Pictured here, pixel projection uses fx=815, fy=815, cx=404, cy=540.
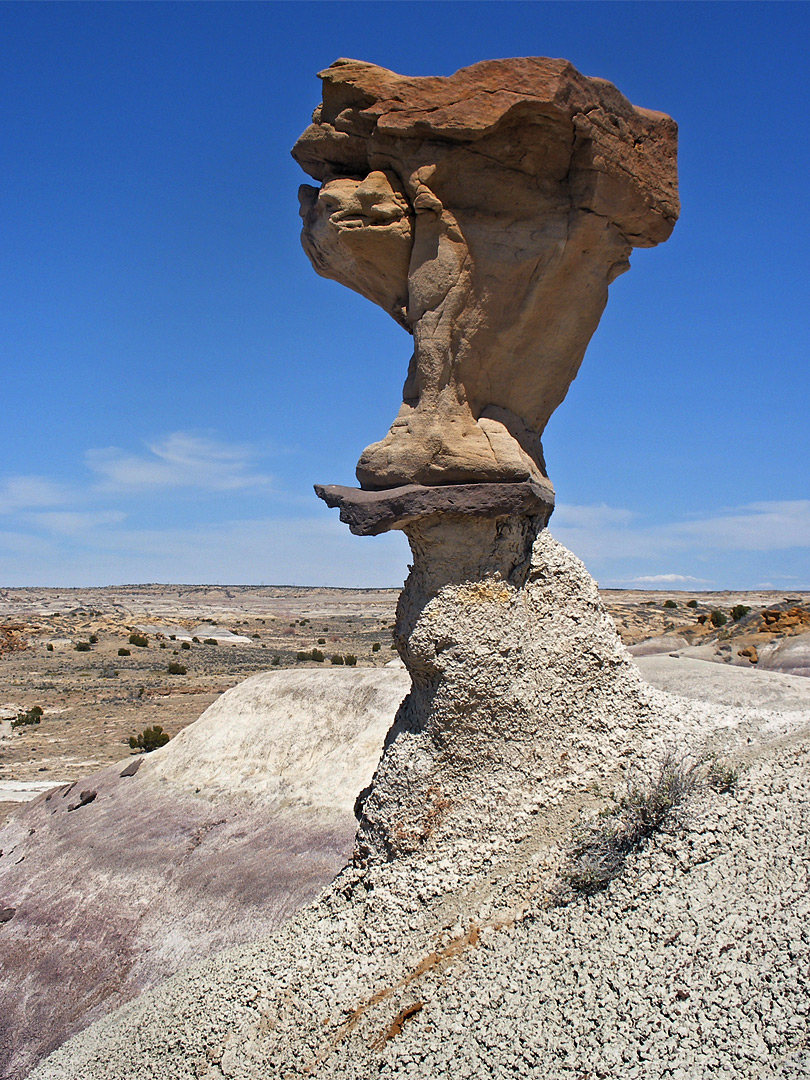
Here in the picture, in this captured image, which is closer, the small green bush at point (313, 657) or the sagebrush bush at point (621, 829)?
the sagebrush bush at point (621, 829)

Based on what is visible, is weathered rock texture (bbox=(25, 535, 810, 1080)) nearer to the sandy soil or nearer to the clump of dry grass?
the clump of dry grass

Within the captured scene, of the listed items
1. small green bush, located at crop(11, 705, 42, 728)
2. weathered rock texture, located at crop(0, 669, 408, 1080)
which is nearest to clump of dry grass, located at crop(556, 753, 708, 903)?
weathered rock texture, located at crop(0, 669, 408, 1080)

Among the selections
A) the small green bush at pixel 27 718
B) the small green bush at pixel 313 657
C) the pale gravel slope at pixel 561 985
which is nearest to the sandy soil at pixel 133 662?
the small green bush at pixel 27 718

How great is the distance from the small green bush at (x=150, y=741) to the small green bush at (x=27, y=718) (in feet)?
16.7

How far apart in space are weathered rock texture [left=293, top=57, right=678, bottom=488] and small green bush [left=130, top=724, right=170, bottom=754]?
41.3 feet

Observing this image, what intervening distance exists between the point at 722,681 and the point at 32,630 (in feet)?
130

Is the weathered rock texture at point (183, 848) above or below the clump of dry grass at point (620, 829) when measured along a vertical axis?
below

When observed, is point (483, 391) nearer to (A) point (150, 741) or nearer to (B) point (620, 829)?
(B) point (620, 829)

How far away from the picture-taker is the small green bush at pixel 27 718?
20984 mm

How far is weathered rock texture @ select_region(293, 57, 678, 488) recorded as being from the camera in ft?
16.7

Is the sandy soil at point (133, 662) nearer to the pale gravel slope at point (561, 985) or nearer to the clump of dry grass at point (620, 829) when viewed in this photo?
the pale gravel slope at point (561, 985)

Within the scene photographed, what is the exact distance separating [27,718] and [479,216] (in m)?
20.2

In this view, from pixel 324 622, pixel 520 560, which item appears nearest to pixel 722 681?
pixel 520 560

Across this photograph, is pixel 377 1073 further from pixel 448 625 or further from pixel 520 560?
pixel 520 560
